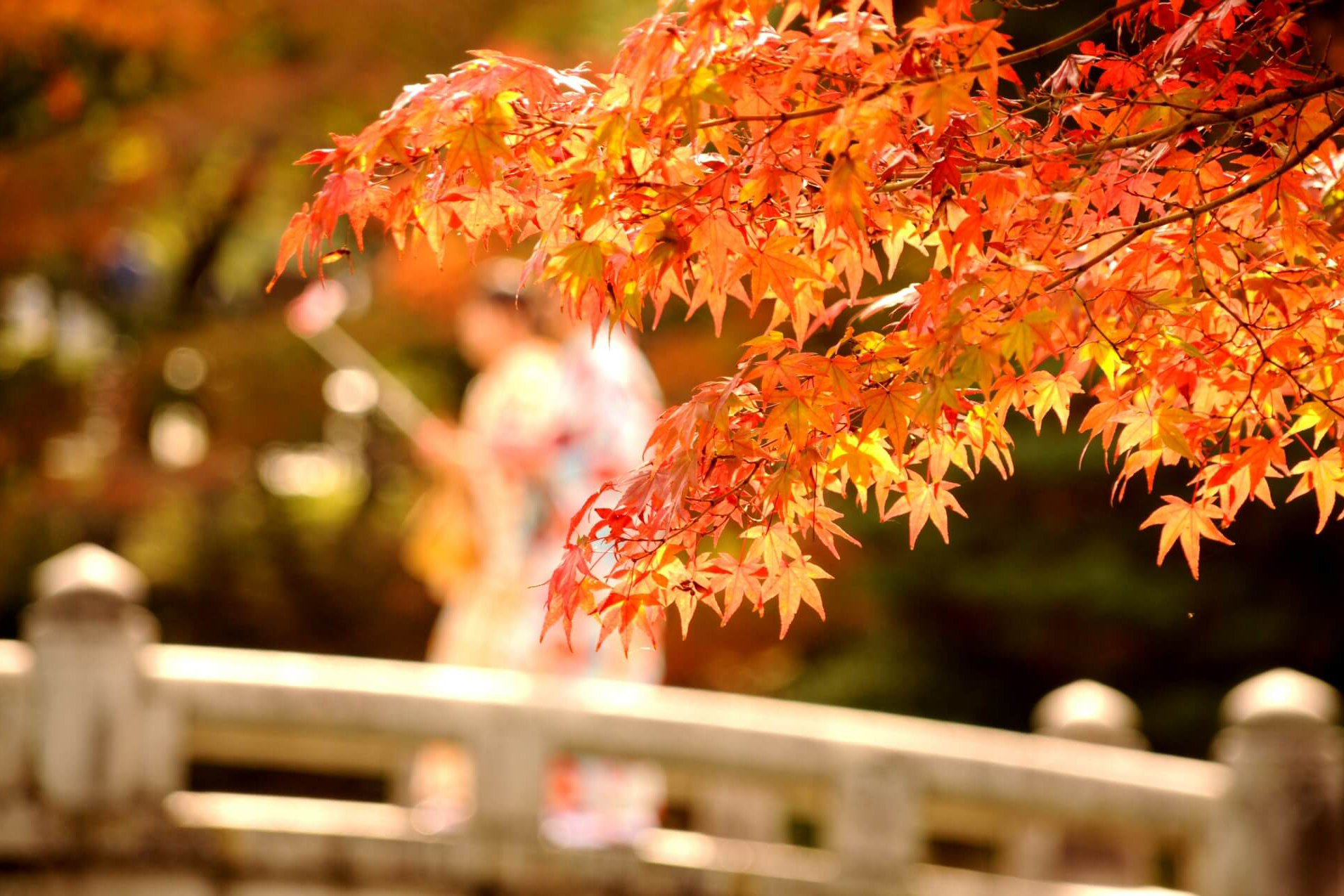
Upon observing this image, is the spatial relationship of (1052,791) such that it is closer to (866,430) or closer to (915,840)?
(915,840)

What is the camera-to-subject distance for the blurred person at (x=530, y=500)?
5.75m

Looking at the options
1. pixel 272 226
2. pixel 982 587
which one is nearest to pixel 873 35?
pixel 982 587

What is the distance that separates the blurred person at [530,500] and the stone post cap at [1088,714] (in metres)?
1.91

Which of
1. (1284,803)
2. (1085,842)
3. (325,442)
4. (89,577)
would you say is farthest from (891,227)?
(325,442)

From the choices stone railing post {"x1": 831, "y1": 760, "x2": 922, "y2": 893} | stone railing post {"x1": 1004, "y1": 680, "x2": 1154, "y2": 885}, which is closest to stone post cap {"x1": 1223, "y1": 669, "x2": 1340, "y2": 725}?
stone railing post {"x1": 1004, "y1": 680, "x2": 1154, "y2": 885}

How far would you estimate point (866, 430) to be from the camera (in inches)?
81.8

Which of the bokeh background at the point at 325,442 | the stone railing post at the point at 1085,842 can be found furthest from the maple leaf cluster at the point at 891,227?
the bokeh background at the point at 325,442

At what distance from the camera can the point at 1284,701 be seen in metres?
5.61

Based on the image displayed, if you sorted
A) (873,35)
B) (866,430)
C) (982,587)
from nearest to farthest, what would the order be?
(873,35) → (866,430) → (982,587)

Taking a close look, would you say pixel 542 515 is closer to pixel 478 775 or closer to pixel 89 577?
pixel 478 775

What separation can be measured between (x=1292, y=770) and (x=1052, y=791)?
82 cm

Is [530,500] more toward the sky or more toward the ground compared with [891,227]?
more toward the ground

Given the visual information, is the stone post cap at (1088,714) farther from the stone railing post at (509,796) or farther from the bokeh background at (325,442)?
the stone railing post at (509,796)

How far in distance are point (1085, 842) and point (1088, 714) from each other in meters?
0.55
